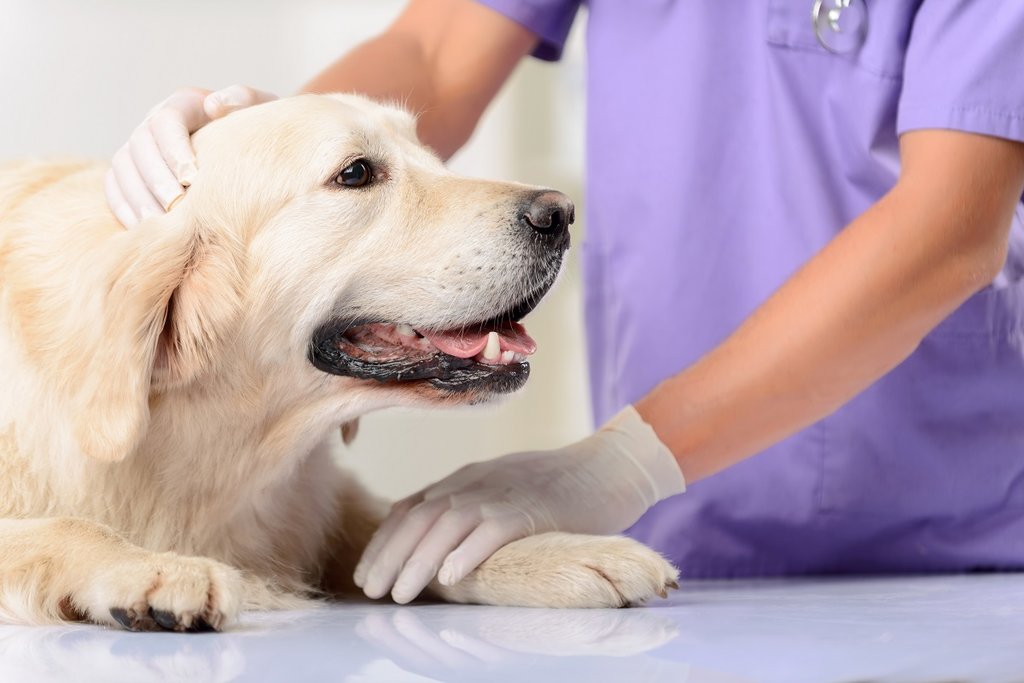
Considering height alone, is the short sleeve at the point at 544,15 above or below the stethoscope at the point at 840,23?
below

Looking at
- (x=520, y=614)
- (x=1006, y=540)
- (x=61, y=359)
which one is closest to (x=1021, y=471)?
(x=1006, y=540)

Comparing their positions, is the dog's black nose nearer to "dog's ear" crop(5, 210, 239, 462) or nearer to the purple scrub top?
"dog's ear" crop(5, 210, 239, 462)

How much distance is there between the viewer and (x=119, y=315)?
1110 mm

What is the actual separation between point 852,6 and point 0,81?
2.51 m

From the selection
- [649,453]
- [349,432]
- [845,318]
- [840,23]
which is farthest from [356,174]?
[840,23]

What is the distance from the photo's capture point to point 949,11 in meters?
1.33

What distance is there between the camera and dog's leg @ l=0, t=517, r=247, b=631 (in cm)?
96

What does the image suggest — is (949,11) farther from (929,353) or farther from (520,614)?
(520,614)

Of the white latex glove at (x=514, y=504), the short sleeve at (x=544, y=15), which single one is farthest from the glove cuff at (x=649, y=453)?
the short sleeve at (x=544, y=15)

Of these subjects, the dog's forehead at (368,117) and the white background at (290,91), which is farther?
the white background at (290,91)

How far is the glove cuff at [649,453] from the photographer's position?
4.31 ft

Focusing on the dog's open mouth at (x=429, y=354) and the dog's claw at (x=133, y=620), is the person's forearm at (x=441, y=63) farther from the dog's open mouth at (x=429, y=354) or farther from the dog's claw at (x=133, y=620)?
the dog's claw at (x=133, y=620)

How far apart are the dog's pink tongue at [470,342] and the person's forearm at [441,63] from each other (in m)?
0.51

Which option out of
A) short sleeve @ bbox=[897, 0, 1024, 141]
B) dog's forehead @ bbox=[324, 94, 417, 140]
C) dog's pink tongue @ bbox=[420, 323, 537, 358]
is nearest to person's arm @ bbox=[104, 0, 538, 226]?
dog's forehead @ bbox=[324, 94, 417, 140]
